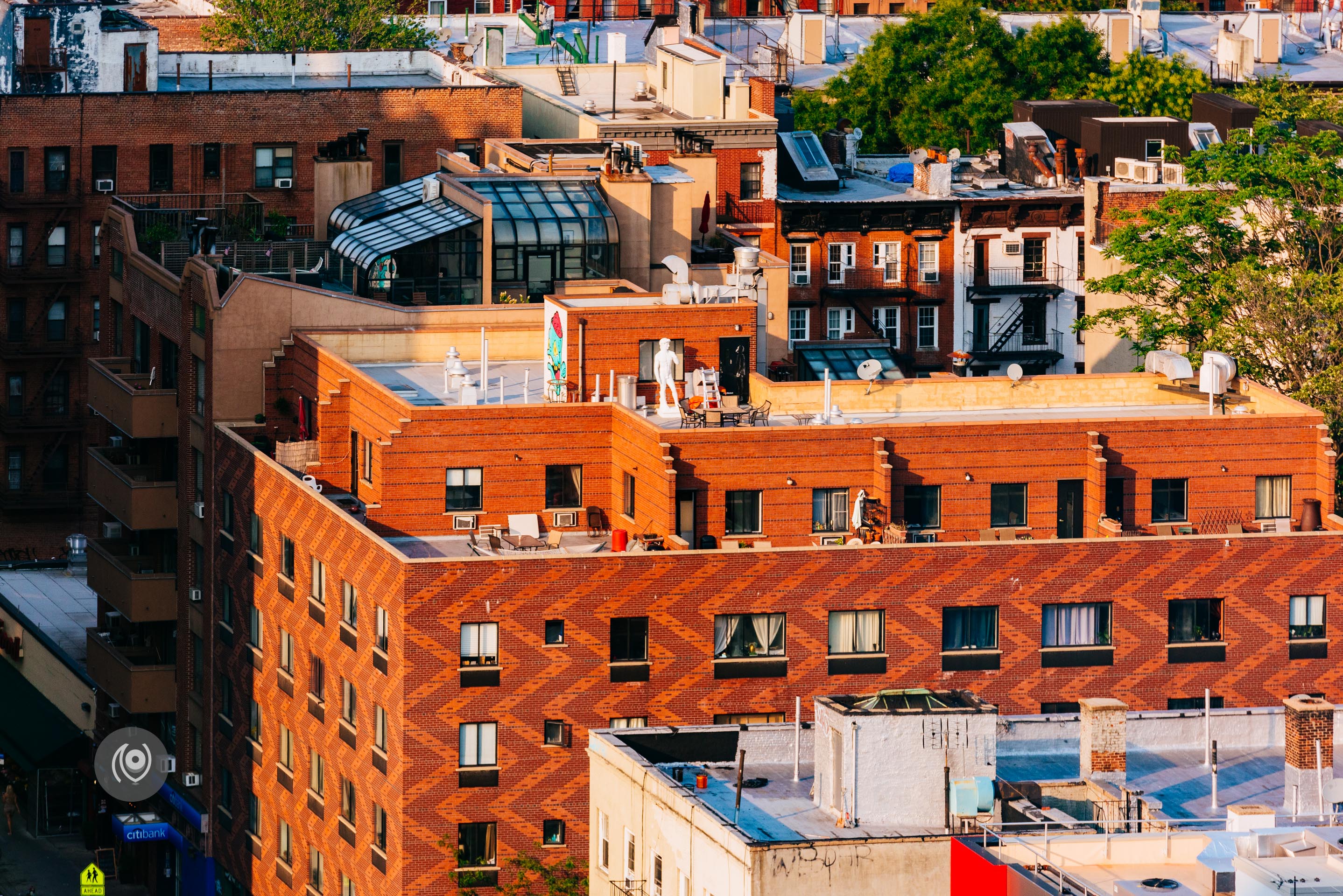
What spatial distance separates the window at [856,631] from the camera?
103312 mm

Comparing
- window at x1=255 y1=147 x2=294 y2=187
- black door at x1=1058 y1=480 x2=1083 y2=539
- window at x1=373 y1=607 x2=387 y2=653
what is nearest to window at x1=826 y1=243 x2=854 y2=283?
window at x1=255 y1=147 x2=294 y2=187

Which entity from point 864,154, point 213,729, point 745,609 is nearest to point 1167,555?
point 745,609

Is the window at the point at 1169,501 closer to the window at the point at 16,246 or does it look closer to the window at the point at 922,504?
the window at the point at 922,504

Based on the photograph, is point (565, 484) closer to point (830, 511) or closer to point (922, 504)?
point (830, 511)

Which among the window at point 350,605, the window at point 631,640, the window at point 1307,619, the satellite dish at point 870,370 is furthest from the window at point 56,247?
the window at point 1307,619

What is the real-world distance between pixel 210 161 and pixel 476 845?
215 feet

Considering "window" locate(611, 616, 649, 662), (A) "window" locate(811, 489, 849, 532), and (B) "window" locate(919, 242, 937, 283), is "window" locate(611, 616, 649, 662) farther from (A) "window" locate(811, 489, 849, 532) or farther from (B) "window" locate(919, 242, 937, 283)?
(B) "window" locate(919, 242, 937, 283)

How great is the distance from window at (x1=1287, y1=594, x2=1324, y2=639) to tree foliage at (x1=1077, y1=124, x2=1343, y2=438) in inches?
973

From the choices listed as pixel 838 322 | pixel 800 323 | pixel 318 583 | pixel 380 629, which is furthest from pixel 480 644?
pixel 838 322

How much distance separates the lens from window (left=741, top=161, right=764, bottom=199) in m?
162

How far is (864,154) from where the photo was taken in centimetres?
19650

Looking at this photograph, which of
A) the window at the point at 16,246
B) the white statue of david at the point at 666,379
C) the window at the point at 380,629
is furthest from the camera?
the window at the point at 16,246

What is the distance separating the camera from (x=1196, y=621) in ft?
344

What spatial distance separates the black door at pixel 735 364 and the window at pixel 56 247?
57.8m
